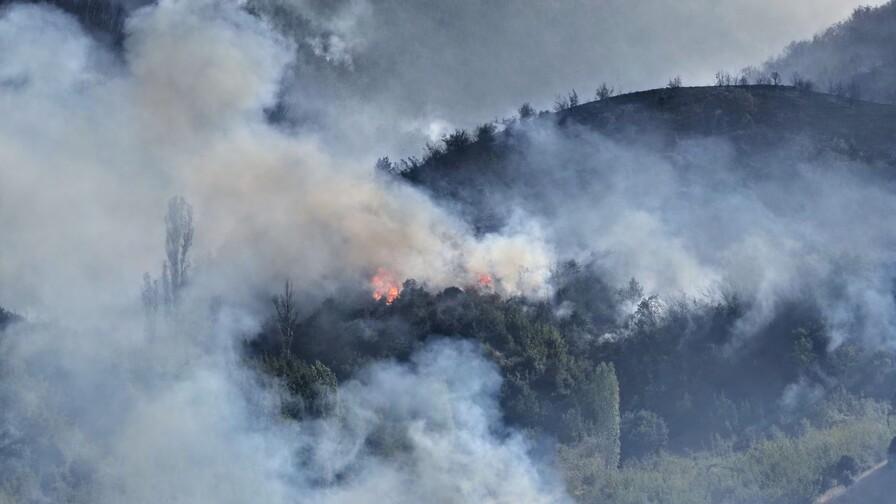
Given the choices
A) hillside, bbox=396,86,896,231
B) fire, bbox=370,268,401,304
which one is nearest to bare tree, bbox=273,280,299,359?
fire, bbox=370,268,401,304

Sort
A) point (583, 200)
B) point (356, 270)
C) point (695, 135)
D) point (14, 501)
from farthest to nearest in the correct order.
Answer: point (695, 135), point (583, 200), point (356, 270), point (14, 501)

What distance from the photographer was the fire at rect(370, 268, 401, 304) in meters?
101

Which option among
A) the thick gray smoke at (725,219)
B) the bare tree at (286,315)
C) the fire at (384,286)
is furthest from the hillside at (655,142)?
the bare tree at (286,315)

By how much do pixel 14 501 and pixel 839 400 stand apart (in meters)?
61.8

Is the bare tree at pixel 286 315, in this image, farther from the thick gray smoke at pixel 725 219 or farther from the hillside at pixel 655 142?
the thick gray smoke at pixel 725 219

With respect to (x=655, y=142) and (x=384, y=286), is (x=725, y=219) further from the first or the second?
(x=384, y=286)

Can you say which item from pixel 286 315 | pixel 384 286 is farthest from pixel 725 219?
pixel 286 315

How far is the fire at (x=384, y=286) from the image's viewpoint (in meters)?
101

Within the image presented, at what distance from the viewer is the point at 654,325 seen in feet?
323

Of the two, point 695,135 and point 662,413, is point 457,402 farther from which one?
point 695,135

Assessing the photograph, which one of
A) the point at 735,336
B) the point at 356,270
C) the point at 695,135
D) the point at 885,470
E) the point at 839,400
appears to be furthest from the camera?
the point at 695,135

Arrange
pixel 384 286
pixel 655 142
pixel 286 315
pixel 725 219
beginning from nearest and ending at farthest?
1. pixel 286 315
2. pixel 384 286
3. pixel 725 219
4. pixel 655 142

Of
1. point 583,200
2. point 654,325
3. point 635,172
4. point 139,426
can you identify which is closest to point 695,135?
point 635,172

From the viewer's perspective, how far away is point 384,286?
102 metres
